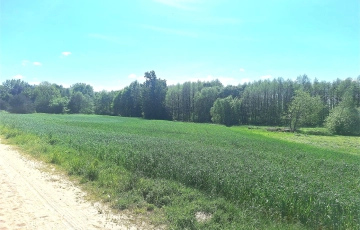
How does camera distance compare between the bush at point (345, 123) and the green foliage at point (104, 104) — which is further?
the green foliage at point (104, 104)

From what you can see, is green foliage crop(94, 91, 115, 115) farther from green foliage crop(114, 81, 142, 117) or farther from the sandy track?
the sandy track

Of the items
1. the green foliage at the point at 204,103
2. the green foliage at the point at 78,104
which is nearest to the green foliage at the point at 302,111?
the green foliage at the point at 204,103

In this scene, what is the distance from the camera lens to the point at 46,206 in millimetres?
7918

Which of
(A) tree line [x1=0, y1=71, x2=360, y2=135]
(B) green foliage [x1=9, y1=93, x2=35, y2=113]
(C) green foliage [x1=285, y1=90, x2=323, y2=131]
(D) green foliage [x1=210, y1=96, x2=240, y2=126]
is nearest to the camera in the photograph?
(C) green foliage [x1=285, y1=90, x2=323, y2=131]

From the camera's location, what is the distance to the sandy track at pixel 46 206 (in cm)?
677

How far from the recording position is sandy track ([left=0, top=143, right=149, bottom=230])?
Answer: 6766 millimetres

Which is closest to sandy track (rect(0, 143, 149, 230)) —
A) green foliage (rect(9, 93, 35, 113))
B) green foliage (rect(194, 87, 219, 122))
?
green foliage (rect(194, 87, 219, 122))

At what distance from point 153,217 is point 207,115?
85429mm

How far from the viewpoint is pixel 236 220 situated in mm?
7238

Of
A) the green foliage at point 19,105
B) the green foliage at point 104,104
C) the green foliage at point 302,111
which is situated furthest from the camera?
the green foliage at point 104,104

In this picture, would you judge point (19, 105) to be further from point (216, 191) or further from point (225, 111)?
point (216, 191)

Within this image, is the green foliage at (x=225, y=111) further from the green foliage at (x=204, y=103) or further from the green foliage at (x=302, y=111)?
the green foliage at (x=302, y=111)

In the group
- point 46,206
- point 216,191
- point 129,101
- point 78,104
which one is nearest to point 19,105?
point 78,104

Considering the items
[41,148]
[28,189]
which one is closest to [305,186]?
[28,189]
